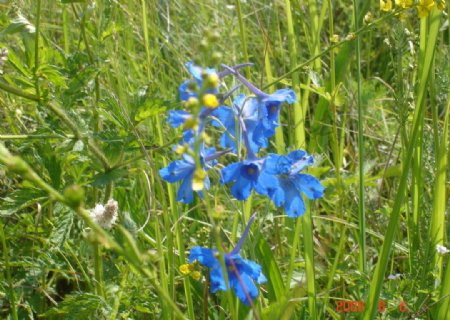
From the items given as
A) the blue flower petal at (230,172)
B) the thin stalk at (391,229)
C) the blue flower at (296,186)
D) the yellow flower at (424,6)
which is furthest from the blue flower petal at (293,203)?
the yellow flower at (424,6)

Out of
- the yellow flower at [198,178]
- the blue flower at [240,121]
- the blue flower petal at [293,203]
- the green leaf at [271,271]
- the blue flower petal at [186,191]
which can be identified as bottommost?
the green leaf at [271,271]

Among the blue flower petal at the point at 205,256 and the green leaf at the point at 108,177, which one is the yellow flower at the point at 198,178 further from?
the green leaf at the point at 108,177

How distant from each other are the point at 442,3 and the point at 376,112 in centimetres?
107

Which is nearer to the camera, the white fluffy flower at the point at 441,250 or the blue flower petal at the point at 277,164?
the blue flower petal at the point at 277,164

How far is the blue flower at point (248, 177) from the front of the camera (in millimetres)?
1016

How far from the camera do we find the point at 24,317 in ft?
5.32

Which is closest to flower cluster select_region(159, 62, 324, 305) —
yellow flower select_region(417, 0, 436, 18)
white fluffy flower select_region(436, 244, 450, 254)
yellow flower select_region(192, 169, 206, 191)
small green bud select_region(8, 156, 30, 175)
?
yellow flower select_region(192, 169, 206, 191)

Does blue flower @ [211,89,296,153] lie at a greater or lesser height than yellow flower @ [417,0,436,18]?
lesser

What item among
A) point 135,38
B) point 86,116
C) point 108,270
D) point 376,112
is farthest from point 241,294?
point 135,38

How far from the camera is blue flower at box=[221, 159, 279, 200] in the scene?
1.02 meters

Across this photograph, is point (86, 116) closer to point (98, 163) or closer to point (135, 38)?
point (98, 163)

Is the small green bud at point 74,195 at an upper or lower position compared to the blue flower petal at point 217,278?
upper

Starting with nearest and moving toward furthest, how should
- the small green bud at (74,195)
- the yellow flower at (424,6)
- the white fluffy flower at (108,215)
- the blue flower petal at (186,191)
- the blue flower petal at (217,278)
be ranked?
the small green bud at (74,195)
the blue flower petal at (217,278)
the blue flower petal at (186,191)
the white fluffy flower at (108,215)
the yellow flower at (424,6)
